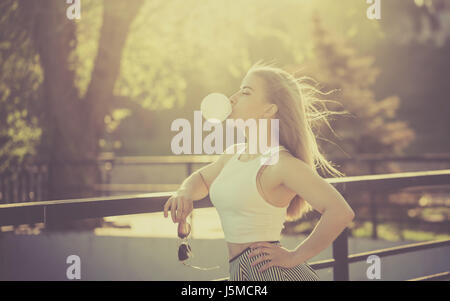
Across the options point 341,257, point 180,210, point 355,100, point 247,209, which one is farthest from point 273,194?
point 355,100

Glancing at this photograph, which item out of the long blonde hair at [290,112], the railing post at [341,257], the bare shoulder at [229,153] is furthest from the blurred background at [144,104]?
the long blonde hair at [290,112]

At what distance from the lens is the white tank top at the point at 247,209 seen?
2.29 m

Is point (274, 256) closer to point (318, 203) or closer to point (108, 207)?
point (318, 203)

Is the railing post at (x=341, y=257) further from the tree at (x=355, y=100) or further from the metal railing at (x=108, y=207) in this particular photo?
the tree at (x=355, y=100)

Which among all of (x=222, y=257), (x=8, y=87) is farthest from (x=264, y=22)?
(x=222, y=257)

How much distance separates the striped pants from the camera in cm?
227

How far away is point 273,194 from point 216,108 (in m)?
0.40

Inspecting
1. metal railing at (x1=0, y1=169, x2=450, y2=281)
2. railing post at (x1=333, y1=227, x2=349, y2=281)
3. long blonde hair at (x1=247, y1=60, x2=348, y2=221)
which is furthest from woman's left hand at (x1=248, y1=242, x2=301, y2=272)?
railing post at (x1=333, y1=227, x2=349, y2=281)

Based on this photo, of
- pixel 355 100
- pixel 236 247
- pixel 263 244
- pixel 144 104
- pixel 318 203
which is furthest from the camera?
pixel 355 100

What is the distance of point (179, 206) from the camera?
254 cm

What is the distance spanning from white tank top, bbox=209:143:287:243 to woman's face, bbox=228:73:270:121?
165 mm

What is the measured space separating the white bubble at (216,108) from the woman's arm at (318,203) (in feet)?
1.11

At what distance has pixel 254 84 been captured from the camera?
244cm

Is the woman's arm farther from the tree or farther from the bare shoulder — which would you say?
the tree
